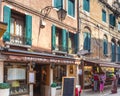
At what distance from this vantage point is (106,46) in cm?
2897

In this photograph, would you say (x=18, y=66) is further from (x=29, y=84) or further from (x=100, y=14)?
(x=100, y=14)

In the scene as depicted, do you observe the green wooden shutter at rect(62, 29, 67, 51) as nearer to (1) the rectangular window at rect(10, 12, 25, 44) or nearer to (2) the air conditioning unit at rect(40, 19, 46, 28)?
(2) the air conditioning unit at rect(40, 19, 46, 28)

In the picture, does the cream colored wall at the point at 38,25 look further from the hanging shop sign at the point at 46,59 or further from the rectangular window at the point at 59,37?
the hanging shop sign at the point at 46,59

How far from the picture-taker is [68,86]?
44.0 ft

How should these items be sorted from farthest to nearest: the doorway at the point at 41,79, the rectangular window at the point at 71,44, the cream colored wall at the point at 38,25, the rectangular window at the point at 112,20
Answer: the rectangular window at the point at 112,20 < the rectangular window at the point at 71,44 < the doorway at the point at 41,79 < the cream colored wall at the point at 38,25

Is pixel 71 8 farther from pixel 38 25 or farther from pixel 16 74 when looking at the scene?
pixel 16 74

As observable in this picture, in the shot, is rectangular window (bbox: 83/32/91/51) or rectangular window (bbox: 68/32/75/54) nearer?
rectangular window (bbox: 68/32/75/54)

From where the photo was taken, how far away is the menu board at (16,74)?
1486 centimetres

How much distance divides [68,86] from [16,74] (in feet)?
11.1

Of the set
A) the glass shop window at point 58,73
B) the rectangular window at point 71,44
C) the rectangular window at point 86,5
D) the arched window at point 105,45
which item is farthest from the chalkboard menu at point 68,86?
the arched window at point 105,45

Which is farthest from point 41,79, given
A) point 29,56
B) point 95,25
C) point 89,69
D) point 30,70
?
point 95,25

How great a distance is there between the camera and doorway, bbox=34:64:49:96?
18.5 m

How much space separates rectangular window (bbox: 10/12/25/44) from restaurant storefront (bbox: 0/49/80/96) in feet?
3.78

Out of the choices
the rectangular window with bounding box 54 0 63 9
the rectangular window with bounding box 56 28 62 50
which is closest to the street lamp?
the rectangular window with bounding box 54 0 63 9
